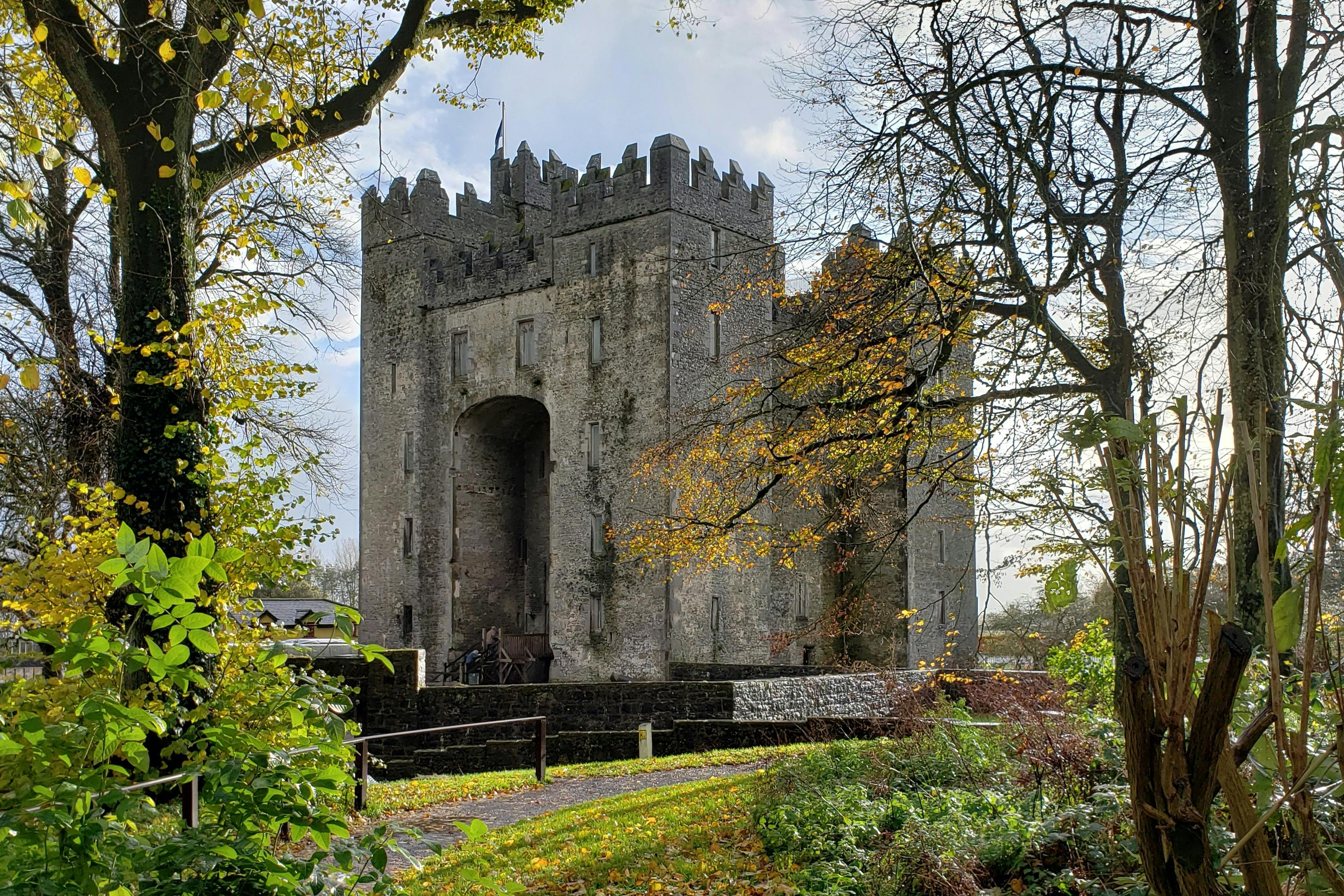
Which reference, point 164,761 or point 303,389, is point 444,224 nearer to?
point 303,389

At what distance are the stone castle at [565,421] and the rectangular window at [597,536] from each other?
0.18 feet

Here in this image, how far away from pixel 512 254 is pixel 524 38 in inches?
699

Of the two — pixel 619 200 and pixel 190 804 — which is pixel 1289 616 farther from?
pixel 619 200

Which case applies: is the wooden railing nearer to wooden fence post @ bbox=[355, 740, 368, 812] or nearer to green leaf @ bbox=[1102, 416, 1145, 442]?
wooden fence post @ bbox=[355, 740, 368, 812]

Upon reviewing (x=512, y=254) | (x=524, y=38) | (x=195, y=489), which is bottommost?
(x=195, y=489)

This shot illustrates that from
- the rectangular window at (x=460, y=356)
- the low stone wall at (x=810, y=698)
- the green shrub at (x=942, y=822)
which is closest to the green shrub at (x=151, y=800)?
the green shrub at (x=942, y=822)

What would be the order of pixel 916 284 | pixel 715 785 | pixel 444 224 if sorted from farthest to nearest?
pixel 444 224, pixel 916 284, pixel 715 785

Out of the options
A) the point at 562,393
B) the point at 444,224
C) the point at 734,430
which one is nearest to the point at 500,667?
the point at 562,393

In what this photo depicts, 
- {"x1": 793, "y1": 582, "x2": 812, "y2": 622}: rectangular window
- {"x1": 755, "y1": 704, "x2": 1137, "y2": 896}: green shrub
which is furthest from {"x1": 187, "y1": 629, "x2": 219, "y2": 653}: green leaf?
{"x1": 793, "y1": 582, "x2": 812, "y2": 622}: rectangular window

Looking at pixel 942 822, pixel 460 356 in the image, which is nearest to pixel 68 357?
pixel 942 822

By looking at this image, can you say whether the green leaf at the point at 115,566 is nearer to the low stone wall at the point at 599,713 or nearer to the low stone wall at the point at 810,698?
the low stone wall at the point at 599,713

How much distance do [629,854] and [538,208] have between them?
28.1 meters

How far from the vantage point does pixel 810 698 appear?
53.9 feet

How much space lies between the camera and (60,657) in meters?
2.56
